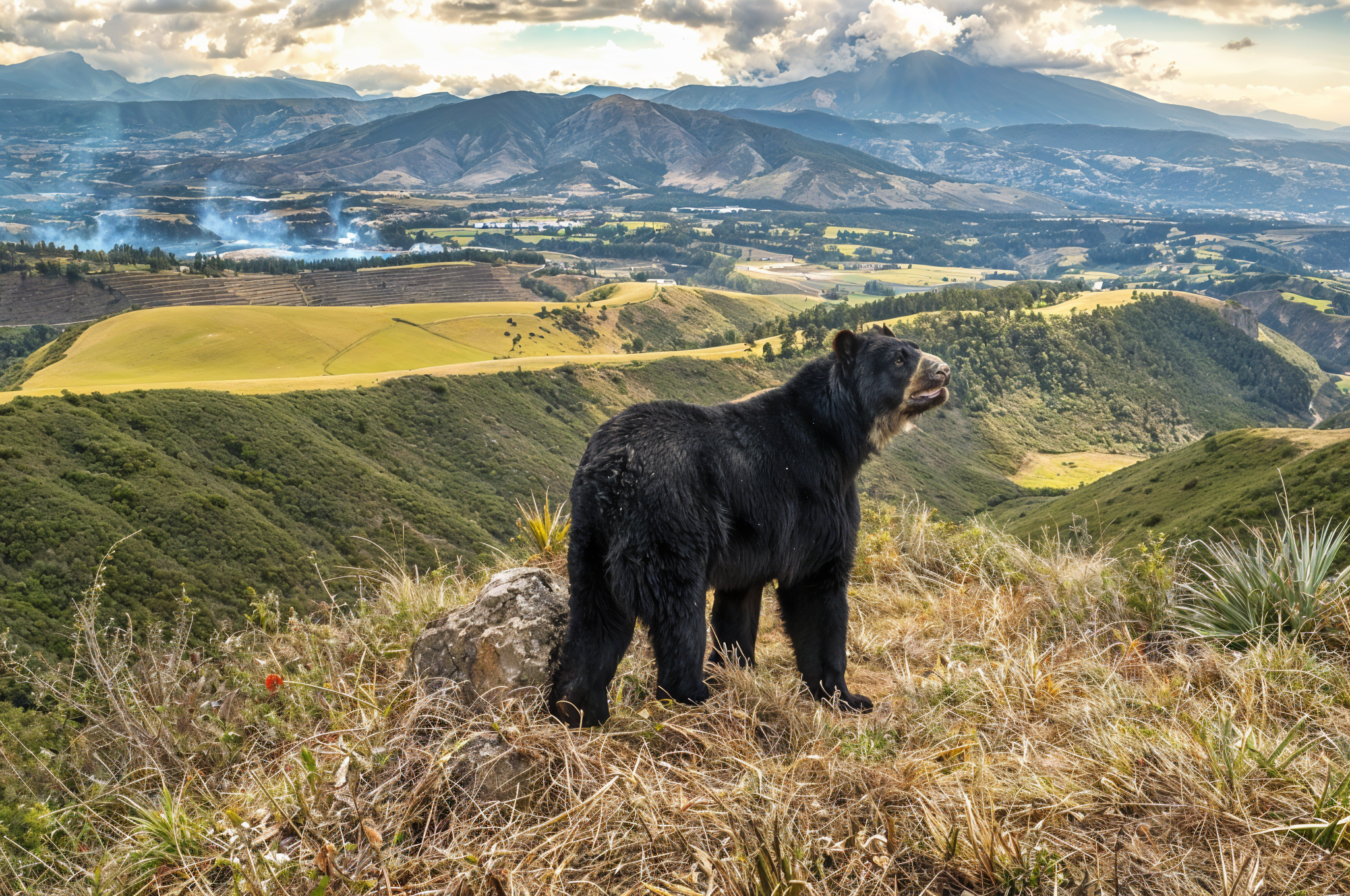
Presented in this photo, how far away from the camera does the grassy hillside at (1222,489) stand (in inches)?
365

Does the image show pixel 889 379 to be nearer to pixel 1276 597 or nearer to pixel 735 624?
pixel 735 624

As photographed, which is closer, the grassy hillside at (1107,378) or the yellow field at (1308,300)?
the grassy hillside at (1107,378)

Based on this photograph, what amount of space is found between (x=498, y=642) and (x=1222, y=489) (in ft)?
67.3

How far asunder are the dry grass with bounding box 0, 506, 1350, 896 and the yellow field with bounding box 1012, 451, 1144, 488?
95.5m

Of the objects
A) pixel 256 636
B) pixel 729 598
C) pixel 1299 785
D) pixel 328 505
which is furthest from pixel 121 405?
pixel 1299 785

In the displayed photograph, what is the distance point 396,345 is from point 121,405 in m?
64.9

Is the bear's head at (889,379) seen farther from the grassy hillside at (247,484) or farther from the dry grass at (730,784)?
the grassy hillside at (247,484)

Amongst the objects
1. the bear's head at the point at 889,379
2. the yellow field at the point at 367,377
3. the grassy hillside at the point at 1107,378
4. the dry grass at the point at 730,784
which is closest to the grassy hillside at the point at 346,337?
the yellow field at the point at 367,377

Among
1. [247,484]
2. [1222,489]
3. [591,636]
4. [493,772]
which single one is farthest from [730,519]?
[247,484]

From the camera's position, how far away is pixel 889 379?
5.32 meters

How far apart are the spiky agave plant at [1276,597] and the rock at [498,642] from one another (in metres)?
4.52

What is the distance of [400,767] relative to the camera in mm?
3633

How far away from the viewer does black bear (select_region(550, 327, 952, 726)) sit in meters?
4.35

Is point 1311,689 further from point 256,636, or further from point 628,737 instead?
point 256,636
